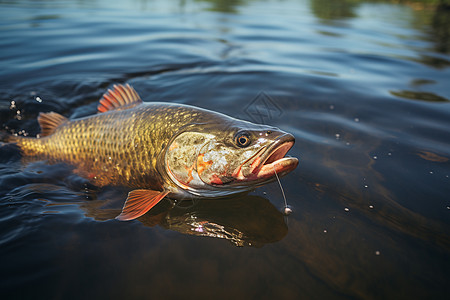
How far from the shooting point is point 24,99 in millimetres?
5883

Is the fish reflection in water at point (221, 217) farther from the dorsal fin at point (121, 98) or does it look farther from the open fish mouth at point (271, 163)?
the dorsal fin at point (121, 98)

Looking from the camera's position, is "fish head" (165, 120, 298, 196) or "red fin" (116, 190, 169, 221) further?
"red fin" (116, 190, 169, 221)

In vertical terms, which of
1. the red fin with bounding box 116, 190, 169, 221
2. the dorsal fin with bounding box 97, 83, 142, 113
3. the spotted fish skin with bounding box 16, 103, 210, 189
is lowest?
the red fin with bounding box 116, 190, 169, 221

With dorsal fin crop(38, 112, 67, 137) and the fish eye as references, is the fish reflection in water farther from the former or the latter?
dorsal fin crop(38, 112, 67, 137)

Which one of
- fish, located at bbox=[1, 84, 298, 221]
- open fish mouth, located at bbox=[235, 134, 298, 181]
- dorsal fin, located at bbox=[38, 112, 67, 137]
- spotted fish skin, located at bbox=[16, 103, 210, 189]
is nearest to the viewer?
open fish mouth, located at bbox=[235, 134, 298, 181]

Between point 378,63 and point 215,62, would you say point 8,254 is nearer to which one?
point 215,62

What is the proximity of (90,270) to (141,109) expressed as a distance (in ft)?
5.88

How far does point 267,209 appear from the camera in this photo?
3039 millimetres

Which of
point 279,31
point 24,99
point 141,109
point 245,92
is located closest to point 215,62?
point 245,92

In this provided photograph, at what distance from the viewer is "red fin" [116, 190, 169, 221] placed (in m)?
2.85

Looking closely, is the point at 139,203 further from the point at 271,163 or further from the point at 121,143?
the point at 271,163

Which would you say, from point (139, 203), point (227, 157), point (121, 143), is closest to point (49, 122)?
point (121, 143)

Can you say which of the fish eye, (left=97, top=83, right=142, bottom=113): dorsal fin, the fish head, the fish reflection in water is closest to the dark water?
the fish reflection in water

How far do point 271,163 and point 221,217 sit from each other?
69cm
